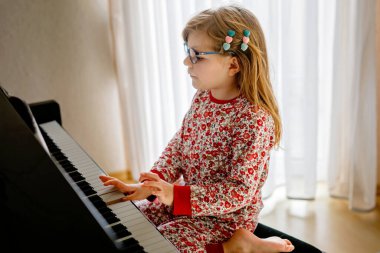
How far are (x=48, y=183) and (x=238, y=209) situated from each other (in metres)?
0.71

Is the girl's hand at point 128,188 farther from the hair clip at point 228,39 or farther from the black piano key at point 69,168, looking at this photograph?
the hair clip at point 228,39

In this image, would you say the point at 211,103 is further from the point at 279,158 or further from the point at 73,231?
the point at 279,158

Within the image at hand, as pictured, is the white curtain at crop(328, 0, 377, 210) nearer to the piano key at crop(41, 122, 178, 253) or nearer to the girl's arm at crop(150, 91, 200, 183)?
the girl's arm at crop(150, 91, 200, 183)

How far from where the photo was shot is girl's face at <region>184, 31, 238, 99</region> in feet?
4.76

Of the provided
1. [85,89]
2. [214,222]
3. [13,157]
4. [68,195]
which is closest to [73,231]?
[68,195]

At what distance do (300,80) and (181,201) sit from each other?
1.44 m

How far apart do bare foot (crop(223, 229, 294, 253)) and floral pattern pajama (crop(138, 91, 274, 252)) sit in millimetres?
45

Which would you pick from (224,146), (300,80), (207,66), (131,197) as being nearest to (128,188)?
(131,197)

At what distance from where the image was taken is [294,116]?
2.60 meters

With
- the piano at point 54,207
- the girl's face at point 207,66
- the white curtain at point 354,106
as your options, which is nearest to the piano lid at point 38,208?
the piano at point 54,207

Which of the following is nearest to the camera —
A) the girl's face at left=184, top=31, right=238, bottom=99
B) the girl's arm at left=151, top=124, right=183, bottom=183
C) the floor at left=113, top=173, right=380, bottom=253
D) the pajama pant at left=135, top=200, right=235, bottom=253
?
the pajama pant at left=135, top=200, right=235, bottom=253

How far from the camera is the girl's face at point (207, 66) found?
1.45m

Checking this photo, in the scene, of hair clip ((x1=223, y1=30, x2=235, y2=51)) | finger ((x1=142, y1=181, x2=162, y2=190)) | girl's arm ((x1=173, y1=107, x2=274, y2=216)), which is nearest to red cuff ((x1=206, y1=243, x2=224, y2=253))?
girl's arm ((x1=173, y1=107, x2=274, y2=216))

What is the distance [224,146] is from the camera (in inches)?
58.8
